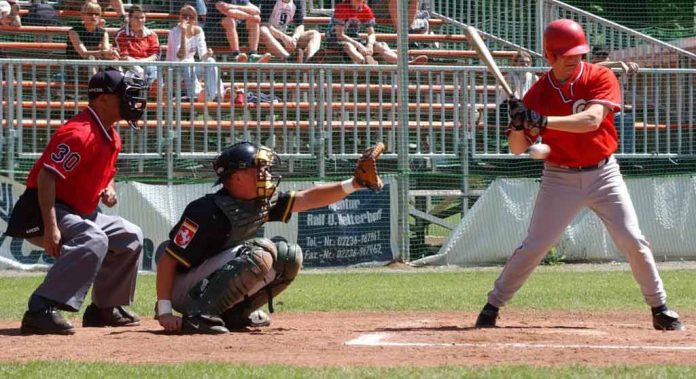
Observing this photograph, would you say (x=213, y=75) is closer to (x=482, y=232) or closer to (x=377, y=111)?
(x=377, y=111)

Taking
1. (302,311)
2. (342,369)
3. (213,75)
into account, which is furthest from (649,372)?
(213,75)

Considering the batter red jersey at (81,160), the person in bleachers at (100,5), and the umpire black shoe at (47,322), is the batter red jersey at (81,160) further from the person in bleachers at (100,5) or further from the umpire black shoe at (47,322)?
the person in bleachers at (100,5)

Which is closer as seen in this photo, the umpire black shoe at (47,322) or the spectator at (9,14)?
the umpire black shoe at (47,322)

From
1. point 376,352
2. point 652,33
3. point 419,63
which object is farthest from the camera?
point 652,33

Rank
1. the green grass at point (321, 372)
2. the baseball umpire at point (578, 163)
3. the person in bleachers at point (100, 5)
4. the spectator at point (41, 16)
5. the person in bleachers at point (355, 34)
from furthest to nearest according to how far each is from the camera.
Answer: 1. the person in bleachers at point (355, 34)
2. the spectator at point (41, 16)
3. the person in bleachers at point (100, 5)
4. the baseball umpire at point (578, 163)
5. the green grass at point (321, 372)

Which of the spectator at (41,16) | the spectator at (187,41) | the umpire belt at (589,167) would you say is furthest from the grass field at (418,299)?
the spectator at (41,16)

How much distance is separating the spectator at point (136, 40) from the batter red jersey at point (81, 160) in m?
7.80

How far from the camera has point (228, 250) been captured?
7.64m

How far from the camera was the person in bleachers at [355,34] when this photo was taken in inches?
659

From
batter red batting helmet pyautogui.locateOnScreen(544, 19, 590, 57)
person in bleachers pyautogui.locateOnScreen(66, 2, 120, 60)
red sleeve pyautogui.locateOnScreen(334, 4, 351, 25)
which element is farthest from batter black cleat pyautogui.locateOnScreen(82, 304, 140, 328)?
red sleeve pyautogui.locateOnScreen(334, 4, 351, 25)

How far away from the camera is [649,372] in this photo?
19.1 feet

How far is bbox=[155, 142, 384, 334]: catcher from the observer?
7375 millimetres

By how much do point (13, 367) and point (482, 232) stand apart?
9.52m

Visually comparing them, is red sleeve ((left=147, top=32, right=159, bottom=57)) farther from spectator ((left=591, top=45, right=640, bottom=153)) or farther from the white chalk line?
the white chalk line
